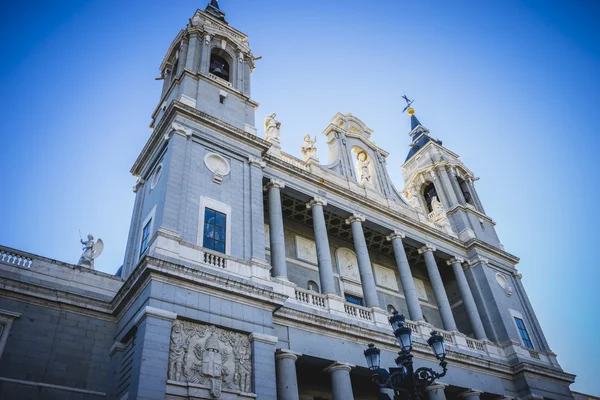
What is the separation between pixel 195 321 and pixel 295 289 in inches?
193

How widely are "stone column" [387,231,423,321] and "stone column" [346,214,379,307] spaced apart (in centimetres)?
191

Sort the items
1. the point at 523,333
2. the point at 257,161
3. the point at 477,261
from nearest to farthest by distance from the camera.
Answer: the point at 257,161 < the point at 523,333 < the point at 477,261

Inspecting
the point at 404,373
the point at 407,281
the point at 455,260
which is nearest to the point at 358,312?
the point at 407,281

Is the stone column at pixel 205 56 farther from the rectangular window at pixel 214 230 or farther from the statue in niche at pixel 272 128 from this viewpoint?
the rectangular window at pixel 214 230

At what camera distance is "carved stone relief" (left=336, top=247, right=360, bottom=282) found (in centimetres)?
2509

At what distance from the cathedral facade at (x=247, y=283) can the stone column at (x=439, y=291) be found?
80 millimetres

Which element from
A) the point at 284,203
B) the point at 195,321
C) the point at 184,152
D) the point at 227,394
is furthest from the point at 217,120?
the point at 227,394

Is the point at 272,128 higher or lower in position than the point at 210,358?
higher

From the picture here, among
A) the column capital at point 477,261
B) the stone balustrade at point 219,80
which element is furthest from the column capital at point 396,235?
the stone balustrade at point 219,80

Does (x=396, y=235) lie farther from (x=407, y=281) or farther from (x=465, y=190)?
(x=465, y=190)

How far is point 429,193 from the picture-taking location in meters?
34.7

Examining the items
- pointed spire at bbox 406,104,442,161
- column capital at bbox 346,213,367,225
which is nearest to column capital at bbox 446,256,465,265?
column capital at bbox 346,213,367,225

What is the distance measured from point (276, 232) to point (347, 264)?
6959 mm

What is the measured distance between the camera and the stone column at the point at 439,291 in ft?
77.8
